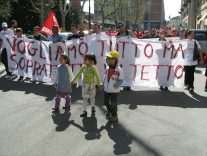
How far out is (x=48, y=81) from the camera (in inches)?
480

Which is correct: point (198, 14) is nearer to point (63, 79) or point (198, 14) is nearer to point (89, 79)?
point (63, 79)

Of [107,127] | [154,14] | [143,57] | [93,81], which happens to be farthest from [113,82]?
[154,14]

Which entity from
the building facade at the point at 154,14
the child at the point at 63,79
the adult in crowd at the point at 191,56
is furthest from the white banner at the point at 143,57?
the building facade at the point at 154,14

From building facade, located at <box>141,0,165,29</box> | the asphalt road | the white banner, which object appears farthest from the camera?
building facade, located at <box>141,0,165,29</box>

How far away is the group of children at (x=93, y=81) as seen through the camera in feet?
25.9

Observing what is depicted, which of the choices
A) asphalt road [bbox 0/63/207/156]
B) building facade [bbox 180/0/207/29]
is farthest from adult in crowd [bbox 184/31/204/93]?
building facade [bbox 180/0/207/29]

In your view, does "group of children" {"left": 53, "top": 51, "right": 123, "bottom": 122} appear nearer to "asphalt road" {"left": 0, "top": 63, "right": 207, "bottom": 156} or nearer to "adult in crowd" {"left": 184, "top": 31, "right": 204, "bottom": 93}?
"asphalt road" {"left": 0, "top": 63, "right": 207, "bottom": 156}

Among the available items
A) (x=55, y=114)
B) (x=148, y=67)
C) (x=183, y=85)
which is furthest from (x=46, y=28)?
(x=55, y=114)

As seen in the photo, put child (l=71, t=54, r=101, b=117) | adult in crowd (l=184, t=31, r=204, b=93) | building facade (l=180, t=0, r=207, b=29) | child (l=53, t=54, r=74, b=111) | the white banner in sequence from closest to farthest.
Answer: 1. child (l=71, t=54, r=101, b=117)
2. child (l=53, t=54, r=74, b=111)
3. the white banner
4. adult in crowd (l=184, t=31, r=204, b=93)
5. building facade (l=180, t=0, r=207, b=29)

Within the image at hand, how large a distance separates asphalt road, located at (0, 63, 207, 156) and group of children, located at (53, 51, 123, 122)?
238 millimetres

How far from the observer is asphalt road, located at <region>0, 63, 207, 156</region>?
614 centimetres

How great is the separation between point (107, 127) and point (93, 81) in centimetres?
120

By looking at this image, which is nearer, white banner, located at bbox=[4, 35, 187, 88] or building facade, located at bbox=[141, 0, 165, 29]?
white banner, located at bbox=[4, 35, 187, 88]

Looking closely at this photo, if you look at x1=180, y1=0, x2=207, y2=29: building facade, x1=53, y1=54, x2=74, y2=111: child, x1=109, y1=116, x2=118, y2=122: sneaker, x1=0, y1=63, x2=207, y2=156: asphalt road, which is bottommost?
x1=0, y1=63, x2=207, y2=156: asphalt road
